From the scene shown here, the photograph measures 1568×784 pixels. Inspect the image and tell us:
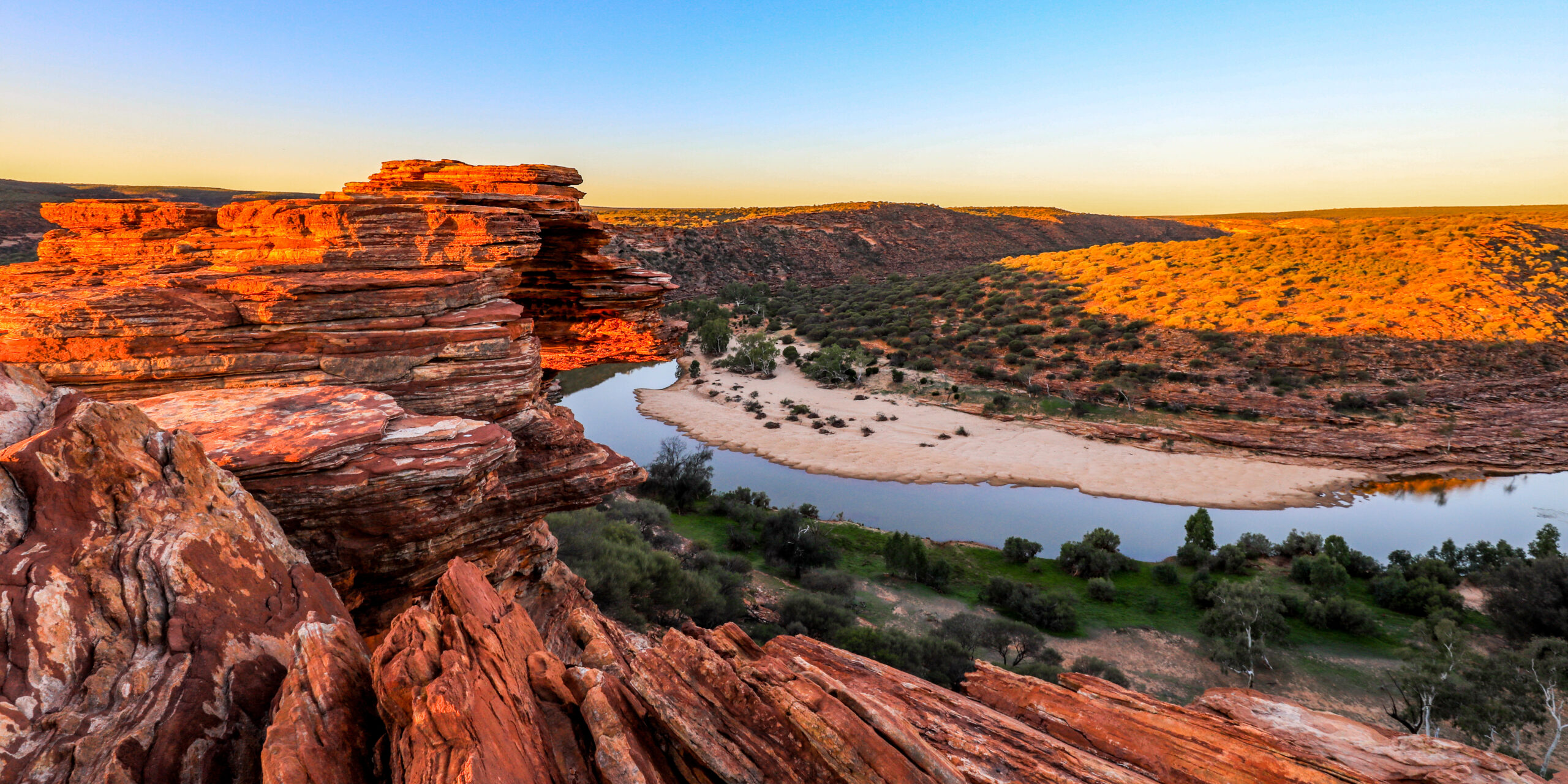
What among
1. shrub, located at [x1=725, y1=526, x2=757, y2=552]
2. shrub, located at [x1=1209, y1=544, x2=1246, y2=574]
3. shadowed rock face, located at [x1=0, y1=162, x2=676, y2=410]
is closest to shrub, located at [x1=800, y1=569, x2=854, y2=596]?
shrub, located at [x1=725, y1=526, x2=757, y2=552]

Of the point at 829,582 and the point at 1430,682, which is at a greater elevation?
the point at 1430,682

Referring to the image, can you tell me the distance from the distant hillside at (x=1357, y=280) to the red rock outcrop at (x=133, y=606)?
213ft

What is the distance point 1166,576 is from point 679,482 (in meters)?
22.8

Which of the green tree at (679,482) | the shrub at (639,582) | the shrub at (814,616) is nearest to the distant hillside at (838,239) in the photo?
the green tree at (679,482)

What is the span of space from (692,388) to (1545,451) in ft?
187

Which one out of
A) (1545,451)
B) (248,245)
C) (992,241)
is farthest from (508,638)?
(992,241)

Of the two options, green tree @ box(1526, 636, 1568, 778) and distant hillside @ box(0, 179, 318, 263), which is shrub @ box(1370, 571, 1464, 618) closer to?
green tree @ box(1526, 636, 1568, 778)

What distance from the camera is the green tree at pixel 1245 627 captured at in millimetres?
19234

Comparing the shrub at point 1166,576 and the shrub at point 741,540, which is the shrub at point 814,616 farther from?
the shrub at point 1166,576

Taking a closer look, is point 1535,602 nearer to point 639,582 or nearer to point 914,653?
point 914,653

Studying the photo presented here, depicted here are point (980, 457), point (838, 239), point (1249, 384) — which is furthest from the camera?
point (838, 239)

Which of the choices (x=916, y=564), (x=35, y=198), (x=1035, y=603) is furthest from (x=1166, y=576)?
(x=35, y=198)

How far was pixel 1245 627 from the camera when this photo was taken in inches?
776

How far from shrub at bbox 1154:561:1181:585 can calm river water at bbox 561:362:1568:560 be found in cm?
297
